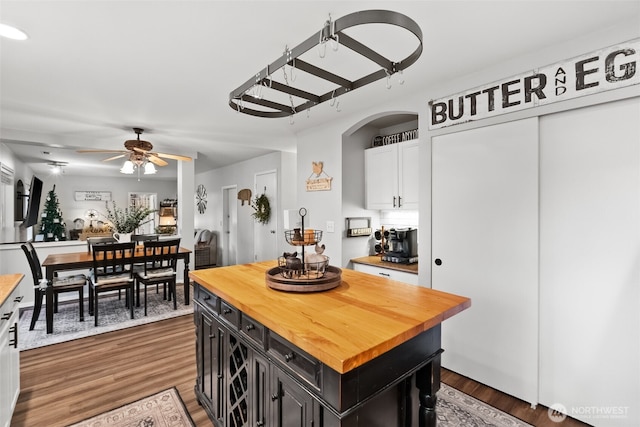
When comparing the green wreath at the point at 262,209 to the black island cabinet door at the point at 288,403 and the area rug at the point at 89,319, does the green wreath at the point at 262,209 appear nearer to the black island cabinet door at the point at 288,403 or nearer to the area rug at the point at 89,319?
the area rug at the point at 89,319

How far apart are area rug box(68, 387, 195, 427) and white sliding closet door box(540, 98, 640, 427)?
2524 millimetres

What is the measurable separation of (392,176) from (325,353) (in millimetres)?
2650

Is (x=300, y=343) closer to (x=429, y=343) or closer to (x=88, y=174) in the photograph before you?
(x=429, y=343)

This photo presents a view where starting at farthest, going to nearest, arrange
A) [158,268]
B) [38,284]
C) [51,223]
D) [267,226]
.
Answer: [51,223]
[267,226]
[158,268]
[38,284]

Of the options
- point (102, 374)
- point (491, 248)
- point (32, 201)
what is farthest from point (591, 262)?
point (32, 201)

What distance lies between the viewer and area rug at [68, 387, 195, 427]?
2.00 m

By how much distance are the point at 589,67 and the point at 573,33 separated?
23 centimetres

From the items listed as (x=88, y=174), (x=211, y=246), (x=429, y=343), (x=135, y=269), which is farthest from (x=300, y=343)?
(x=88, y=174)

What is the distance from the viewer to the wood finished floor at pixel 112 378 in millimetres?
2109

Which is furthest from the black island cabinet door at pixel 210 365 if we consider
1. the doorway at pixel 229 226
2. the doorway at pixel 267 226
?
the doorway at pixel 229 226

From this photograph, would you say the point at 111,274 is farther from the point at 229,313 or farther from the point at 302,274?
the point at 302,274

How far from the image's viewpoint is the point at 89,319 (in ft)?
12.7

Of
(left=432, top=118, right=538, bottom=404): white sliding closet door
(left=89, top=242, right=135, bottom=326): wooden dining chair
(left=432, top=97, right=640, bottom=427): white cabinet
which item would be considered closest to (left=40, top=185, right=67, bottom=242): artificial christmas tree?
(left=89, top=242, right=135, bottom=326): wooden dining chair

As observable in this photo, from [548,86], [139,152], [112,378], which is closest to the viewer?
[548,86]
